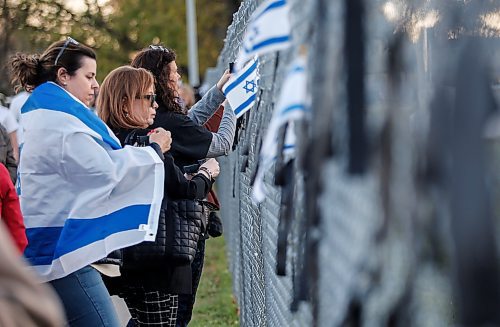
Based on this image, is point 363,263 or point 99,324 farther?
point 99,324

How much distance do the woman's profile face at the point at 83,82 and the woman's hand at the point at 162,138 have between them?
36cm

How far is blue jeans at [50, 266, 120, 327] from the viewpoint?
477cm

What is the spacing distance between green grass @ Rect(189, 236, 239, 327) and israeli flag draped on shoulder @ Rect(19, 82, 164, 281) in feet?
13.2

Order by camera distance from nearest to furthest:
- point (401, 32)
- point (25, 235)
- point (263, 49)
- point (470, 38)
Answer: point (470, 38)
point (401, 32)
point (263, 49)
point (25, 235)

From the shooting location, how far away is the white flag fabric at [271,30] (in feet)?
8.88

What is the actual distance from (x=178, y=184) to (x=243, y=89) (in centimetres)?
64

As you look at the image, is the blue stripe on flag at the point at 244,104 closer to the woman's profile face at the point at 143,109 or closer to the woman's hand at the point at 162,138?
the woman's hand at the point at 162,138

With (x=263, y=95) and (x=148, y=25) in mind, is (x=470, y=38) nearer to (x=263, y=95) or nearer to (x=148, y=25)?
(x=263, y=95)

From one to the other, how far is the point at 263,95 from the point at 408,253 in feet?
6.35

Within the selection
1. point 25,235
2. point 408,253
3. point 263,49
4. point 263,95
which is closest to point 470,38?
point 408,253

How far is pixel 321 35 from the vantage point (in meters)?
2.11

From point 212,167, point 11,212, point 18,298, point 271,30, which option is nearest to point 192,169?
point 212,167

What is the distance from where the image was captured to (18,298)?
206 centimetres

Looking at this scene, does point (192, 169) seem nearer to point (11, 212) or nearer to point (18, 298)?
point (11, 212)
